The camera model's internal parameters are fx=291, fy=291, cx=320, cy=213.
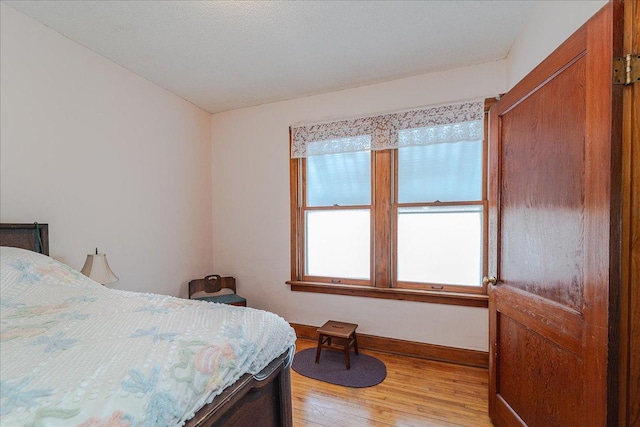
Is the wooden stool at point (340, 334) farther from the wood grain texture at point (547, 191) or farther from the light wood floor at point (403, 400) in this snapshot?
the wood grain texture at point (547, 191)

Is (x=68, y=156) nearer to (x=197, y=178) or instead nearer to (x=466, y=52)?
(x=197, y=178)

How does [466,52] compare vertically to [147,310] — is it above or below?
above

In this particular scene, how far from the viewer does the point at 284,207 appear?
3322 millimetres

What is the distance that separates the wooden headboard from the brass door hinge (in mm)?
3033

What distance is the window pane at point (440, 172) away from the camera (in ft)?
8.72

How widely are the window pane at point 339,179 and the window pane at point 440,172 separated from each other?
1.16 feet

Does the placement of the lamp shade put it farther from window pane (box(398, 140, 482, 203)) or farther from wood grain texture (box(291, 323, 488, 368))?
window pane (box(398, 140, 482, 203))

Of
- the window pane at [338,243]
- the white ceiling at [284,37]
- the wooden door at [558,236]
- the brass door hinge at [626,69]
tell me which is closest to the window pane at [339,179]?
the window pane at [338,243]

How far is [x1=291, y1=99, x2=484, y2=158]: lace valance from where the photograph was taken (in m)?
2.61

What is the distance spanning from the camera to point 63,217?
7.04ft

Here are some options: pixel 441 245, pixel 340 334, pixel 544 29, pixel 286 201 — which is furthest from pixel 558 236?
pixel 286 201

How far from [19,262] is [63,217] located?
0.74 metres

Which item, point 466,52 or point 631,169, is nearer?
point 631,169

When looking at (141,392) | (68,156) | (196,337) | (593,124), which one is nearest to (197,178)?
(68,156)
